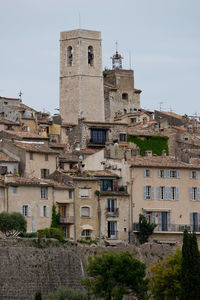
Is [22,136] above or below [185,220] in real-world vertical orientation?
above

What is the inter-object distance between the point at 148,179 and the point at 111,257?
671 inches

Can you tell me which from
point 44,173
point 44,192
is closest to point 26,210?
point 44,192

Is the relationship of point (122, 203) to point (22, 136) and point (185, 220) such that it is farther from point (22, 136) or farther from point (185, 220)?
point (22, 136)

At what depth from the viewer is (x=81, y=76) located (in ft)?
428

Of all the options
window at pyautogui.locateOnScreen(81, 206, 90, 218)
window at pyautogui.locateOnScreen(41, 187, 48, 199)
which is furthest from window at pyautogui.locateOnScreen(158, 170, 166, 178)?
window at pyautogui.locateOnScreen(41, 187, 48, 199)

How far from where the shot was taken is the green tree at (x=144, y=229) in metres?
98.8

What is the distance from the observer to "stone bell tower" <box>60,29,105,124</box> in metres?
129

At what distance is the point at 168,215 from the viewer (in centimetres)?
10144

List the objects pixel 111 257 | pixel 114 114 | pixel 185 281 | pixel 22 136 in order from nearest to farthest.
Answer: pixel 185 281 → pixel 111 257 → pixel 22 136 → pixel 114 114

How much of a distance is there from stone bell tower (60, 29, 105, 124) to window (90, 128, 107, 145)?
1161cm

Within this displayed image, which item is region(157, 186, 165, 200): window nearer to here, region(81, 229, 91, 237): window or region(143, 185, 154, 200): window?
region(143, 185, 154, 200): window

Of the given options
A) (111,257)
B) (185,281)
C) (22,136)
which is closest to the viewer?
(185,281)

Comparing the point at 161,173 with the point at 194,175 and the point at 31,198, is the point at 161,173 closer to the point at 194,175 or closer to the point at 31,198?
the point at 194,175

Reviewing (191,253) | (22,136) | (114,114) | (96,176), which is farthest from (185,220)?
(114,114)
